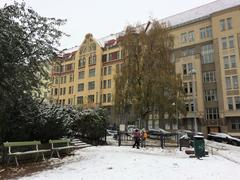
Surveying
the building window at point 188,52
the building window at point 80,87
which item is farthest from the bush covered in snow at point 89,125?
the building window at point 80,87

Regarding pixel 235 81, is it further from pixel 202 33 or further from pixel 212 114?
pixel 202 33

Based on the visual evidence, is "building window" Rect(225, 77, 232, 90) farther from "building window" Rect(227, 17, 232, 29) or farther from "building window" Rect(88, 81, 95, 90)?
"building window" Rect(88, 81, 95, 90)

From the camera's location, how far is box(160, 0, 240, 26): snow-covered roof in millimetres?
50653

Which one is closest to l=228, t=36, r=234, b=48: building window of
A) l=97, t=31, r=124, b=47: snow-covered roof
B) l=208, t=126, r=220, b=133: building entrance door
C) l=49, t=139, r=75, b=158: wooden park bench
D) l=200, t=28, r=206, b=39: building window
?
l=200, t=28, r=206, b=39: building window

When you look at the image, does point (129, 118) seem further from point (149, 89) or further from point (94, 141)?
point (94, 141)

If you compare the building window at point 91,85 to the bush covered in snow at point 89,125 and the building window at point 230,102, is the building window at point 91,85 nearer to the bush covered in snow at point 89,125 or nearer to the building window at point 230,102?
the building window at point 230,102

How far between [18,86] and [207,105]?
39.3 meters

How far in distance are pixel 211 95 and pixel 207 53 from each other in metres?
8.09

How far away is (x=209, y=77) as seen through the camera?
1837 inches

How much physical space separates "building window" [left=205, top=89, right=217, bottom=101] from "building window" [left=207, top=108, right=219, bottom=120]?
1924 millimetres

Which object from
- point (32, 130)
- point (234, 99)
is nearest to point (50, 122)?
point (32, 130)

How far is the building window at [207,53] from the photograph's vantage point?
47281 mm

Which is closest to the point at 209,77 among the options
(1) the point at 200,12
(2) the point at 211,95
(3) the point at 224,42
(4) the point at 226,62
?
(2) the point at 211,95

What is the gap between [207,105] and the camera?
45781 mm
